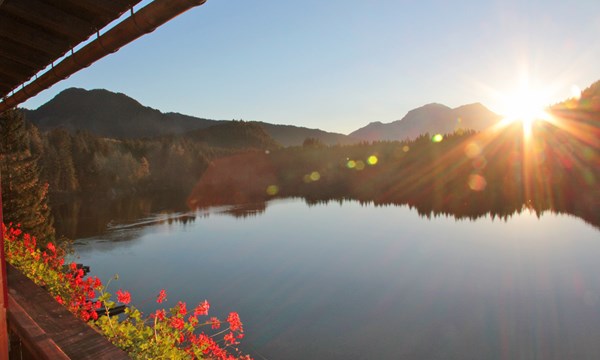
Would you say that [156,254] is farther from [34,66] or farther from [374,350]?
[34,66]

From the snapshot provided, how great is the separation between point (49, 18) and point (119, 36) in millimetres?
552

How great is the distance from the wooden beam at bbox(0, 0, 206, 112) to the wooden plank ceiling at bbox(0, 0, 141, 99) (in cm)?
8

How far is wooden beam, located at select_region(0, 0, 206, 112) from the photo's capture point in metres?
2.21

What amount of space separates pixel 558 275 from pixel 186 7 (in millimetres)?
21365

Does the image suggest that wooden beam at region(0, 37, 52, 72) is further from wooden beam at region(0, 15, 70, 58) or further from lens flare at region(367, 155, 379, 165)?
lens flare at region(367, 155, 379, 165)

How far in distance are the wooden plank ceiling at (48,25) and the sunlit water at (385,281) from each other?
1091 cm

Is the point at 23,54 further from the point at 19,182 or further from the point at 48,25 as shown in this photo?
the point at 19,182

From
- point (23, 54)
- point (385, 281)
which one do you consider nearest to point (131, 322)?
point (23, 54)

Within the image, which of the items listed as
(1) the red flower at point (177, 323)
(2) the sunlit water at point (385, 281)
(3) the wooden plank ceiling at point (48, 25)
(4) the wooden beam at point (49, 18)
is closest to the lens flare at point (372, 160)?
(2) the sunlit water at point (385, 281)

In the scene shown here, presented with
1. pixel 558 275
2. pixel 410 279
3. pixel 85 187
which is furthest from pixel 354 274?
pixel 85 187

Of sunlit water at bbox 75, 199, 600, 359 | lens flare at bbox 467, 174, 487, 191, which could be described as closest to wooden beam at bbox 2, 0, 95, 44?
sunlit water at bbox 75, 199, 600, 359

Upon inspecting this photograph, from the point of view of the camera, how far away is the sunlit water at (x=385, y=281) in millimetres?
12930

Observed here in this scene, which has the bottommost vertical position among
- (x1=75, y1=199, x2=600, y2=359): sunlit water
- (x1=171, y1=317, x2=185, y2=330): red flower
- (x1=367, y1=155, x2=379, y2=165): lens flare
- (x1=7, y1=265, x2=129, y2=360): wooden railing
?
(x1=75, y1=199, x2=600, y2=359): sunlit water

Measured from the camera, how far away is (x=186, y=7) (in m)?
2.17
